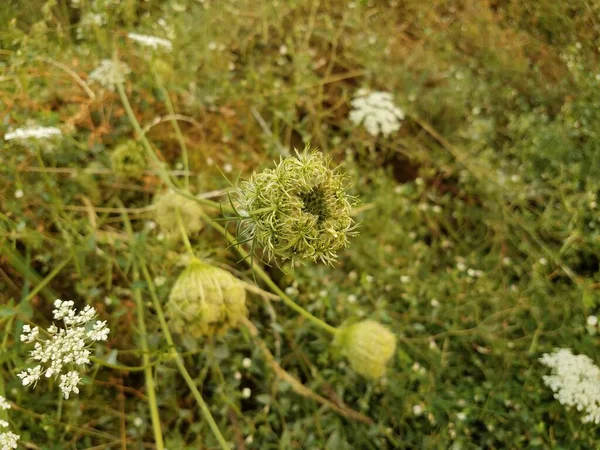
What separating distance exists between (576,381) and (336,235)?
1343 mm

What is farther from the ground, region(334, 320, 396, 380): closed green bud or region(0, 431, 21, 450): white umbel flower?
region(0, 431, 21, 450): white umbel flower

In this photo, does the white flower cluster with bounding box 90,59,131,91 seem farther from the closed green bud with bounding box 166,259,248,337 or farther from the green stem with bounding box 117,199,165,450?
the closed green bud with bounding box 166,259,248,337

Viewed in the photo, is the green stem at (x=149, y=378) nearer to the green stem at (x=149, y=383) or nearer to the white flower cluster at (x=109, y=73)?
the green stem at (x=149, y=383)

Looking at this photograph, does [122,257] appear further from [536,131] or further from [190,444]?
[536,131]

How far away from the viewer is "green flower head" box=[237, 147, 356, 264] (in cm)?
147

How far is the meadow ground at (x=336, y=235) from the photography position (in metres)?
2.11

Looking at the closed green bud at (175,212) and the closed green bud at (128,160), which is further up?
the closed green bud at (128,160)

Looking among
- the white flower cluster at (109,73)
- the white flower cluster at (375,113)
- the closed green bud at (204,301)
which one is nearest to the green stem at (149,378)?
the closed green bud at (204,301)

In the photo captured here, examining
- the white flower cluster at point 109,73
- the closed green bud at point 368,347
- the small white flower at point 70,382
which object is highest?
the white flower cluster at point 109,73

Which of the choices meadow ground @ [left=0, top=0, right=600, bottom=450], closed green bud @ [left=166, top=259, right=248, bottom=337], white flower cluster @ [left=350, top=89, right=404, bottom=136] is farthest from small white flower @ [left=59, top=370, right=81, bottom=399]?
white flower cluster @ [left=350, top=89, right=404, bottom=136]

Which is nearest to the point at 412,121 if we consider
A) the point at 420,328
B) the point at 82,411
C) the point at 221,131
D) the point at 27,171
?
the point at 221,131

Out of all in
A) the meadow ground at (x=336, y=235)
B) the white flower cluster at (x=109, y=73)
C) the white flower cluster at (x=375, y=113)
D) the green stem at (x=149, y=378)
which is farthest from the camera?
the white flower cluster at (x=375, y=113)

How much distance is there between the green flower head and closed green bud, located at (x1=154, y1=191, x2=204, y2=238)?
786 millimetres

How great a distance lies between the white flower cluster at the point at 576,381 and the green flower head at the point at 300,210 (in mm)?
1249
